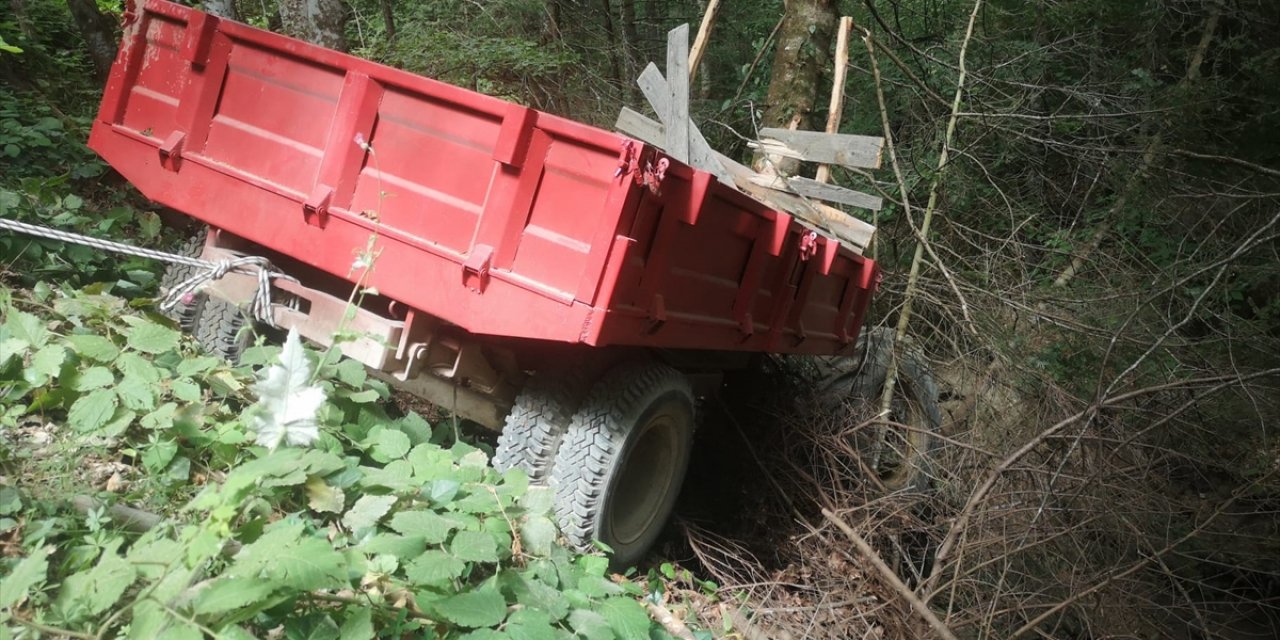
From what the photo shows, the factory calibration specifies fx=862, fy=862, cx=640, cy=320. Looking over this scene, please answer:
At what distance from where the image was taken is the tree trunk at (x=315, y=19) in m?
5.89

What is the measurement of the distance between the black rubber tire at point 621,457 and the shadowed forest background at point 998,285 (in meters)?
0.47

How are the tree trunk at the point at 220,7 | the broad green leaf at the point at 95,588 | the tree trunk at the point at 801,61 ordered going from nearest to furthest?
the broad green leaf at the point at 95,588, the tree trunk at the point at 220,7, the tree trunk at the point at 801,61

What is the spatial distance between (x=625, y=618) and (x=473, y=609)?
576 mm

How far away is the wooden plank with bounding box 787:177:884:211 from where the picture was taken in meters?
5.51

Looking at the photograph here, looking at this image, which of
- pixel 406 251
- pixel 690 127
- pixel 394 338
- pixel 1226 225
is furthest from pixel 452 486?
pixel 1226 225

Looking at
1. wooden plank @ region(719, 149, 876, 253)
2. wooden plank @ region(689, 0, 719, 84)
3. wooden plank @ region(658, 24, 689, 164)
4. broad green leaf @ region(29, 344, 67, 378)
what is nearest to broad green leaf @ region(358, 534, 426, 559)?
broad green leaf @ region(29, 344, 67, 378)

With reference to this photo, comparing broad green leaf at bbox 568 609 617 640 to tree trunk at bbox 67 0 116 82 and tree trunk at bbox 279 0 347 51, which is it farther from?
tree trunk at bbox 67 0 116 82

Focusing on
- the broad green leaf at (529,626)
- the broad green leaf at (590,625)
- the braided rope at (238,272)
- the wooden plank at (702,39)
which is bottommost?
the broad green leaf at (590,625)

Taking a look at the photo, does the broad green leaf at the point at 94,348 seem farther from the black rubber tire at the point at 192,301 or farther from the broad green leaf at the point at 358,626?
the broad green leaf at the point at 358,626

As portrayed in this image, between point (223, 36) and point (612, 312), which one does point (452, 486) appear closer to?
point (612, 312)

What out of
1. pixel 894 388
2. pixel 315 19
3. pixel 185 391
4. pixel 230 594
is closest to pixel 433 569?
pixel 230 594

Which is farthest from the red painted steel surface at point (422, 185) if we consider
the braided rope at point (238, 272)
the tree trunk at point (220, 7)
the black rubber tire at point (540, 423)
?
the tree trunk at point (220, 7)

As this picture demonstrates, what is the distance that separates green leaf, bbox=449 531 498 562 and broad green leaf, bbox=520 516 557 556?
0.33 m

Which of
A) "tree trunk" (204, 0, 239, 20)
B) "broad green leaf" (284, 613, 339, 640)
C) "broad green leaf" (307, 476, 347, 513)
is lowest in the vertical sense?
"broad green leaf" (284, 613, 339, 640)
